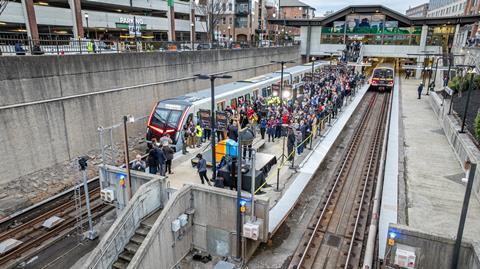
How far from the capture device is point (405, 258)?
9.02m

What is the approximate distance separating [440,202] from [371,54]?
48.6 metres

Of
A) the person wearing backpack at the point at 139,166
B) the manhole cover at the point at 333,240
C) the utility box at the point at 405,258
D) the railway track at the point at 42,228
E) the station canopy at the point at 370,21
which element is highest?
the station canopy at the point at 370,21

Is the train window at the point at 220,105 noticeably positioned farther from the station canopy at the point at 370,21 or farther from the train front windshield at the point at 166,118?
the station canopy at the point at 370,21

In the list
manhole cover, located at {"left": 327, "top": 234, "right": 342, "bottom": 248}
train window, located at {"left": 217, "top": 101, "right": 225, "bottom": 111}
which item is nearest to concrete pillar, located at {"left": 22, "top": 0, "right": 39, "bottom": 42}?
train window, located at {"left": 217, "top": 101, "right": 225, "bottom": 111}

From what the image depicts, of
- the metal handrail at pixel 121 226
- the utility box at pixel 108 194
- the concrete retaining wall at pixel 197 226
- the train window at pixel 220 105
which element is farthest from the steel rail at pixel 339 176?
the train window at pixel 220 105

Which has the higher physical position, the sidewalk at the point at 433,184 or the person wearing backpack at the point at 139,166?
the person wearing backpack at the point at 139,166

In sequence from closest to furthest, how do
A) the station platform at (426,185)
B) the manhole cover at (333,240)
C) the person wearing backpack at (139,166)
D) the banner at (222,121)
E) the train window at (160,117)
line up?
1. the station platform at (426,185)
2. the manhole cover at (333,240)
3. the person wearing backpack at (139,166)
4. the banner at (222,121)
5. the train window at (160,117)

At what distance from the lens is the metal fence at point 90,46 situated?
1834 centimetres

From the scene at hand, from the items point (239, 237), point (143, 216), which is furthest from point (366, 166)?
point (143, 216)

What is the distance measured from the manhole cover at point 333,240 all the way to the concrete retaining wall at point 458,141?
18.6 ft

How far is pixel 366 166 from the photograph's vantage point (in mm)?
18562

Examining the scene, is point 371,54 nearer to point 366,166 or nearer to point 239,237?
point 366,166

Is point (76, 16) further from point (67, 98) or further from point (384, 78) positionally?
point (384, 78)

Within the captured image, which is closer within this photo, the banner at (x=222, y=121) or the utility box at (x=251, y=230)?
the utility box at (x=251, y=230)
